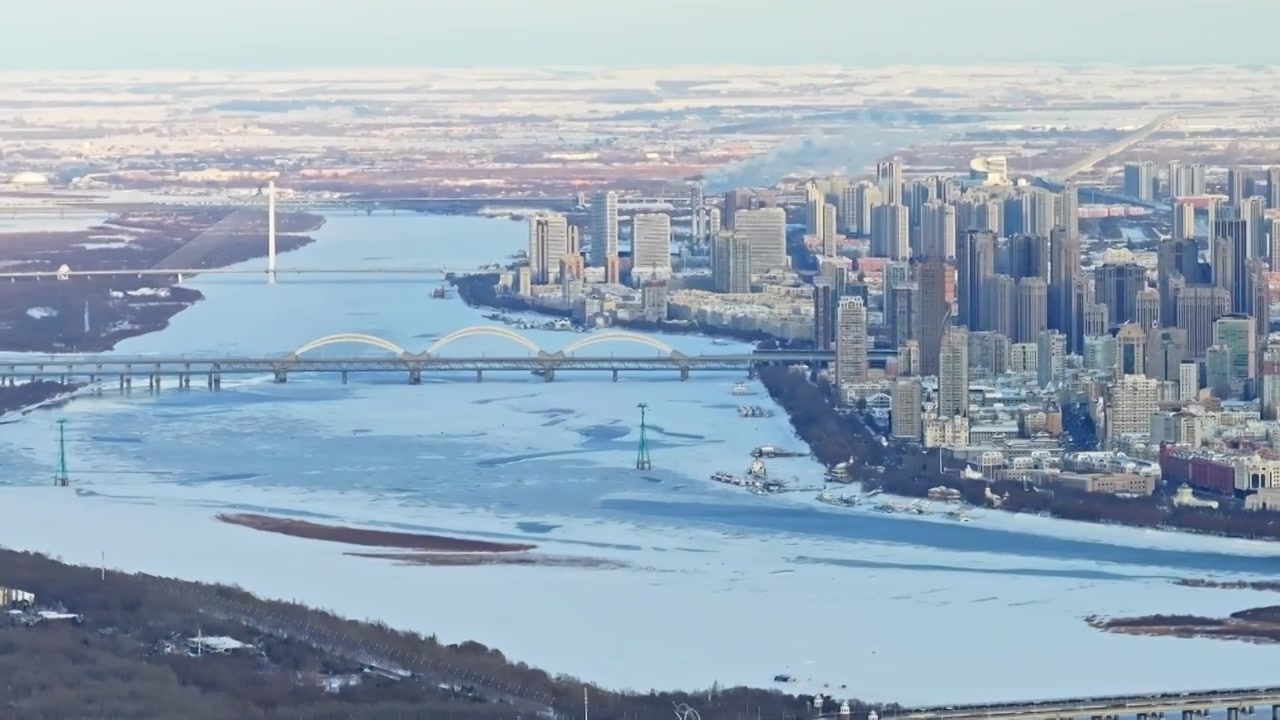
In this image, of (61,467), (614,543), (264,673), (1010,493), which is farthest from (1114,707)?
(61,467)

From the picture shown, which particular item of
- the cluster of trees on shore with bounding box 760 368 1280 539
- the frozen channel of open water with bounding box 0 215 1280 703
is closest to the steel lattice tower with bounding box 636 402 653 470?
the frozen channel of open water with bounding box 0 215 1280 703

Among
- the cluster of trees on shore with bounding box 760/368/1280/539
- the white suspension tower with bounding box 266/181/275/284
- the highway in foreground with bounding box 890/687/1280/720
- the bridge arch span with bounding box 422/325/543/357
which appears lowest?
the highway in foreground with bounding box 890/687/1280/720

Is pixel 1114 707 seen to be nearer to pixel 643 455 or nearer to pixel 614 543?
pixel 614 543

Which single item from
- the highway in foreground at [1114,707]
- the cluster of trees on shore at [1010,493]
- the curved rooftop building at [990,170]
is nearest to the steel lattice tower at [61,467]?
the cluster of trees on shore at [1010,493]

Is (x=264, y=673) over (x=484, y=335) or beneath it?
beneath

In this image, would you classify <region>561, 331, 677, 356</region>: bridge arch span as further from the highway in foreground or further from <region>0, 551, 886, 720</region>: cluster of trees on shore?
the highway in foreground

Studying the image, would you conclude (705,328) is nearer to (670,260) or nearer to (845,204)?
(670,260)
